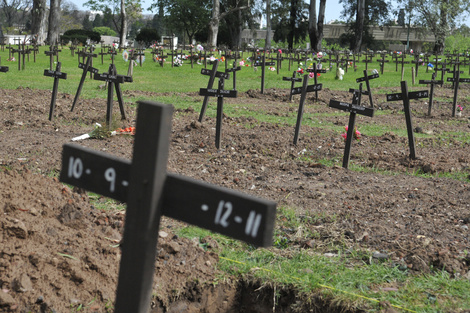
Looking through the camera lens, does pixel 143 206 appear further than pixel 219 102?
No

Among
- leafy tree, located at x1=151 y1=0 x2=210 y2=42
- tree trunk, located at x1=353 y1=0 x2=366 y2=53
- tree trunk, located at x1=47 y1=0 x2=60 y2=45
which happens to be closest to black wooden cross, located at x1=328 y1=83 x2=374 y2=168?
tree trunk, located at x1=47 y1=0 x2=60 y2=45

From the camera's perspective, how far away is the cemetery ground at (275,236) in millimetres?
4191

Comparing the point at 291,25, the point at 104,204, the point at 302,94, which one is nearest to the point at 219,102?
the point at 302,94

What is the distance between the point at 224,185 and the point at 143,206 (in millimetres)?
5845

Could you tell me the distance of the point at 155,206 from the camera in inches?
79.7

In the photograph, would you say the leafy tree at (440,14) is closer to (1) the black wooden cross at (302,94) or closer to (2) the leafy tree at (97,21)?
(1) the black wooden cross at (302,94)

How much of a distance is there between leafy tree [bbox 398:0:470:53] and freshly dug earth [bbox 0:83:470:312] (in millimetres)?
50815

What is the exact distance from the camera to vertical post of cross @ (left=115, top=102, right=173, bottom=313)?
1.93 meters

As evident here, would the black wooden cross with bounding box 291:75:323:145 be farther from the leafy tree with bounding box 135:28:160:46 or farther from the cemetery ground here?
the leafy tree with bounding box 135:28:160:46

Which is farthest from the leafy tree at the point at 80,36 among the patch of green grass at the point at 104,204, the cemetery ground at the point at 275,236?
the patch of green grass at the point at 104,204

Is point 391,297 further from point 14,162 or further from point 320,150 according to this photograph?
point 320,150

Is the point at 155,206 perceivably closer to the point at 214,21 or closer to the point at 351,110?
the point at 351,110

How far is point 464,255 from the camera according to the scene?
514 centimetres

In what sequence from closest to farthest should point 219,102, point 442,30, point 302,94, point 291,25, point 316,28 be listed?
point 219,102
point 302,94
point 316,28
point 442,30
point 291,25
